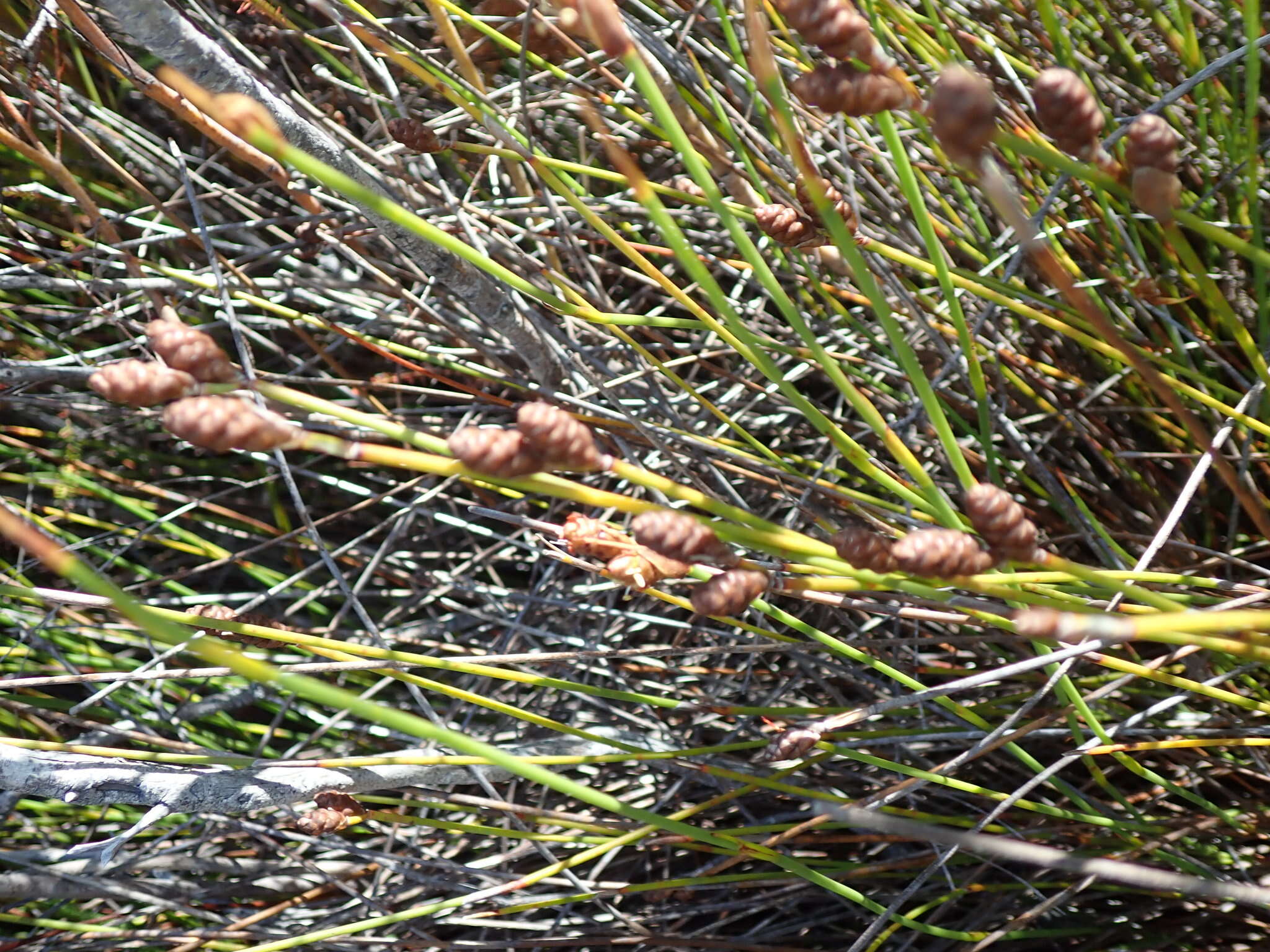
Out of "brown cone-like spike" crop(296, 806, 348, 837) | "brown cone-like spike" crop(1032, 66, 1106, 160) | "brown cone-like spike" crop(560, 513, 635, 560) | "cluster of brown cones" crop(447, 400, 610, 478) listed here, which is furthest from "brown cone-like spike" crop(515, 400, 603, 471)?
"brown cone-like spike" crop(296, 806, 348, 837)

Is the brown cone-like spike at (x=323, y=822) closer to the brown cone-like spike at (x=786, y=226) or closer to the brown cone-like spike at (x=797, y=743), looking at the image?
the brown cone-like spike at (x=797, y=743)

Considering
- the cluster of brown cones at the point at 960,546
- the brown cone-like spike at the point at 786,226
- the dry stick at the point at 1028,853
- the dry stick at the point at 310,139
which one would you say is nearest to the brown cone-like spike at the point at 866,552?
the cluster of brown cones at the point at 960,546

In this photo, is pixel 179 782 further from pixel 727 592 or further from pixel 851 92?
pixel 851 92

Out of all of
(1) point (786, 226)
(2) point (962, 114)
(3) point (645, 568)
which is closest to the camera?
(2) point (962, 114)

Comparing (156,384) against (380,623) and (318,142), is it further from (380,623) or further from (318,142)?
(380,623)

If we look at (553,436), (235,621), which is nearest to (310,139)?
(235,621)

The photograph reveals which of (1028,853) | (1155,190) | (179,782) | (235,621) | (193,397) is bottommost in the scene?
(179,782)

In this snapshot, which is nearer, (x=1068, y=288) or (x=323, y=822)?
(x=1068, y=288)
